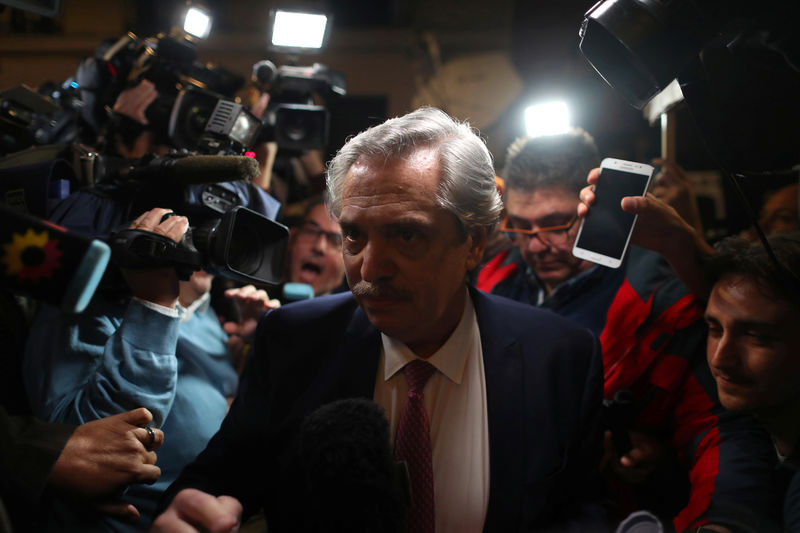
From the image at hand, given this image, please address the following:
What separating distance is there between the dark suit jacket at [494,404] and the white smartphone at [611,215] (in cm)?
22

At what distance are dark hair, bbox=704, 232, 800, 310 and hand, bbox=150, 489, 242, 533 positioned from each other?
121cm

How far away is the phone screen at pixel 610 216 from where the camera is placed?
1443 millimetres

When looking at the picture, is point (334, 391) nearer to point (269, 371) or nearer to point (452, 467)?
point (269, 371)

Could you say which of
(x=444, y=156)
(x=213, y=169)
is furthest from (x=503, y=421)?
(x=213, y=169)

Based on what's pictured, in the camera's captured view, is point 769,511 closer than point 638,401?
Yes

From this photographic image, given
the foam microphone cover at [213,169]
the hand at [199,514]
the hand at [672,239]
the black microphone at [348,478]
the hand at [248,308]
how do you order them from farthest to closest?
1. the hand at [248,308]
2. the hand at [672,239]
3. the foam microphone cover at [213,169]
4. the hand at [199,514]
5. the black microphone at [348,478]

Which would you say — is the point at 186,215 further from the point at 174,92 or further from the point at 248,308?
the point at 174,92

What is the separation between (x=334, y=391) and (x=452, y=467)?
0.31 metres

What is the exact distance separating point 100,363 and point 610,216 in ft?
4.09

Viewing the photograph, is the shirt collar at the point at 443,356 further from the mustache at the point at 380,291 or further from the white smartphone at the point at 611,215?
the white smartphone at the point at 611,215

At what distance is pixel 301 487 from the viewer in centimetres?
97

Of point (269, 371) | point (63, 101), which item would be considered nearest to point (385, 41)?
point (63, 101)

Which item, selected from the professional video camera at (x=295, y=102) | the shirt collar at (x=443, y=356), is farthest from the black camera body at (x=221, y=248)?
the professional video camera at (x=295, y=102)

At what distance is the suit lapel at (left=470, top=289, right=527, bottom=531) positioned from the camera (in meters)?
1.21
